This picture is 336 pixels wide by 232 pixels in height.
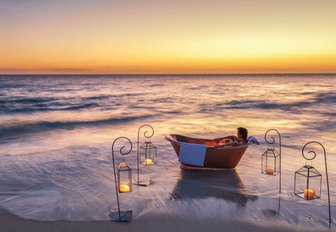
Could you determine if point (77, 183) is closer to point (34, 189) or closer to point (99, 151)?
point (34, 189)

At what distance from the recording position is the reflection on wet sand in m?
7.07

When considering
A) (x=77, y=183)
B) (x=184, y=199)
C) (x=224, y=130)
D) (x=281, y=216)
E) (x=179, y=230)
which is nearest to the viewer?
(x=179, y=230)

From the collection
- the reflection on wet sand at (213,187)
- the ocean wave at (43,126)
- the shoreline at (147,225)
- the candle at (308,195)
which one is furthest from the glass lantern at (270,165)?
the ocean wave at (43,126)

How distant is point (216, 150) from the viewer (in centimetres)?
854

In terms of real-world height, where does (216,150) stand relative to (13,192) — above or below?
above

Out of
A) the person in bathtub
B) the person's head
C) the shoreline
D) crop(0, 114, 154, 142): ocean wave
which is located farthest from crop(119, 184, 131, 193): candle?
crop(0, 114, 154, 142): ocean wave

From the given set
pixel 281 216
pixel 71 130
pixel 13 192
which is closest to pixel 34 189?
pixel 13 192

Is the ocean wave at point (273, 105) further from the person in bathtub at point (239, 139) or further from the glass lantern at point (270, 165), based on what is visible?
the person in bathtub at point (239, 139)

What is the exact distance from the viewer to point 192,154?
8.54m

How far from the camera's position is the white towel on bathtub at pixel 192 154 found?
8453mm

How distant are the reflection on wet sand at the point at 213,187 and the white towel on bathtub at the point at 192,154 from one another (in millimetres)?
368

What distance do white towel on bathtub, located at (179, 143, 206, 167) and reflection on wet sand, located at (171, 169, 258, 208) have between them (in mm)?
368

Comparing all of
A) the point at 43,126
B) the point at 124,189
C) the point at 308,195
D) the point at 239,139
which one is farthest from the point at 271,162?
the point at 43,126

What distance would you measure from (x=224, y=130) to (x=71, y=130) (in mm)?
8116
